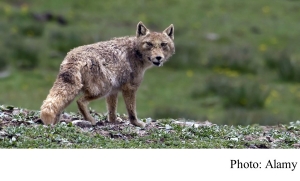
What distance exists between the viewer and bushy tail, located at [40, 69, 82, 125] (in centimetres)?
1350

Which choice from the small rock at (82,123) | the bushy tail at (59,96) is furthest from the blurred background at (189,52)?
the bushy tail at (59,96)

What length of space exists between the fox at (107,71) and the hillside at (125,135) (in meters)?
0.37

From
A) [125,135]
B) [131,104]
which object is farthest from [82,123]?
[131,104]

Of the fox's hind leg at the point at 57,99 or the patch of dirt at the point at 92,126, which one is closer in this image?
the fox's hind leg at the point at 57,99

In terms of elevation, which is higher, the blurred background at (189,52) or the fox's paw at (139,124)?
the blurred background at (189,52)

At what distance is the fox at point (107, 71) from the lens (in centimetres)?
1373

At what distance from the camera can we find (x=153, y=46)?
15344mm

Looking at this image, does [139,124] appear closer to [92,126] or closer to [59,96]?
[92,126]

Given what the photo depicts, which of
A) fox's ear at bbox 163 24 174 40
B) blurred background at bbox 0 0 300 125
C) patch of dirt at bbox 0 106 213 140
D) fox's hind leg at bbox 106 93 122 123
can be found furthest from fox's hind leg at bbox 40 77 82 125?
blurred background at bbox 0 0 300 125

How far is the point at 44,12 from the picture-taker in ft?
129

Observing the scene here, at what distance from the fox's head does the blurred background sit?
8.88 meters

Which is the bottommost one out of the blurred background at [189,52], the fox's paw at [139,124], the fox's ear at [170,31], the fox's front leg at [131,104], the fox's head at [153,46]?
the fox's paw at [139,124]

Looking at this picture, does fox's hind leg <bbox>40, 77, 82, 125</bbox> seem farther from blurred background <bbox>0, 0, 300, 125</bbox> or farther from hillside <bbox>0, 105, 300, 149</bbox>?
blurred background <bbox>0, 0, 300, 125</bbox>

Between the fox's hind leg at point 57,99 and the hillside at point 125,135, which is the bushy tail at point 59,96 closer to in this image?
the fox's hind leg at point 57,99
